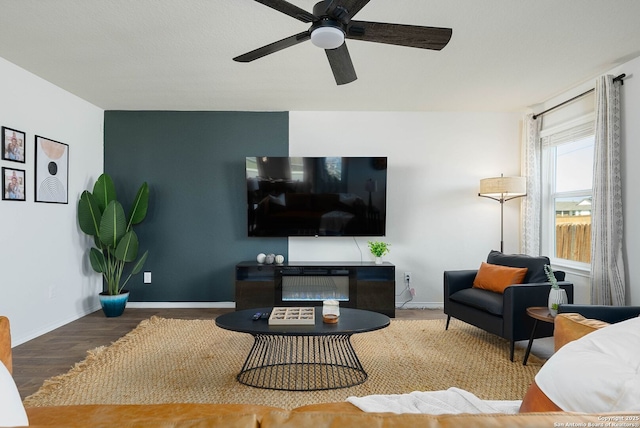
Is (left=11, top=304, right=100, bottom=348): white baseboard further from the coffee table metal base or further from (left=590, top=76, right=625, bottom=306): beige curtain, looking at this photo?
(left=590, top=76, right=625, bottom=306): beige curtain

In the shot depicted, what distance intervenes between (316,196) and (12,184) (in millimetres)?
2861

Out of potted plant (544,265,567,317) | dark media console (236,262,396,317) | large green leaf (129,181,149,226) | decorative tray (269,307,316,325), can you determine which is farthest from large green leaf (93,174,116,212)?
potted plant (544,265,567,317)

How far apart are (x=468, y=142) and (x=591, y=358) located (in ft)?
14.6

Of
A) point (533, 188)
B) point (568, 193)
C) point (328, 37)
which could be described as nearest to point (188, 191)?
point (328, 37)

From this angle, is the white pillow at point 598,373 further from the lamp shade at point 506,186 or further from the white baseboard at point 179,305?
the white baseboard at point 179,305

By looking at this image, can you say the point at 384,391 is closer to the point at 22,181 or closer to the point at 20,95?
the point at 22,181

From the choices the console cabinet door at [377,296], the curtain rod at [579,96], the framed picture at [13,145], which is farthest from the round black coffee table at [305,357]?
the curtain rod at [579,96]

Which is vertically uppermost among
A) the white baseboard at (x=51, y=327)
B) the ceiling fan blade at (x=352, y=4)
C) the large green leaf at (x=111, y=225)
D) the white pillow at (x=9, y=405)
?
the ceiling fan blade at (x=352, y=4)

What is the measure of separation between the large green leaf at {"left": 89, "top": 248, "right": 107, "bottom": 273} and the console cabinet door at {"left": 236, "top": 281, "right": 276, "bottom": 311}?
1447 mm

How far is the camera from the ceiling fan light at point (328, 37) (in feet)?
6.95

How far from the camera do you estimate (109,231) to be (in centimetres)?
448

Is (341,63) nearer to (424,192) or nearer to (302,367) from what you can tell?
(302,367)

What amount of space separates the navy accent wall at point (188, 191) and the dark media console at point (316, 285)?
1.58 feet

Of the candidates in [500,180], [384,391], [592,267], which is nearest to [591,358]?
[384,391]
